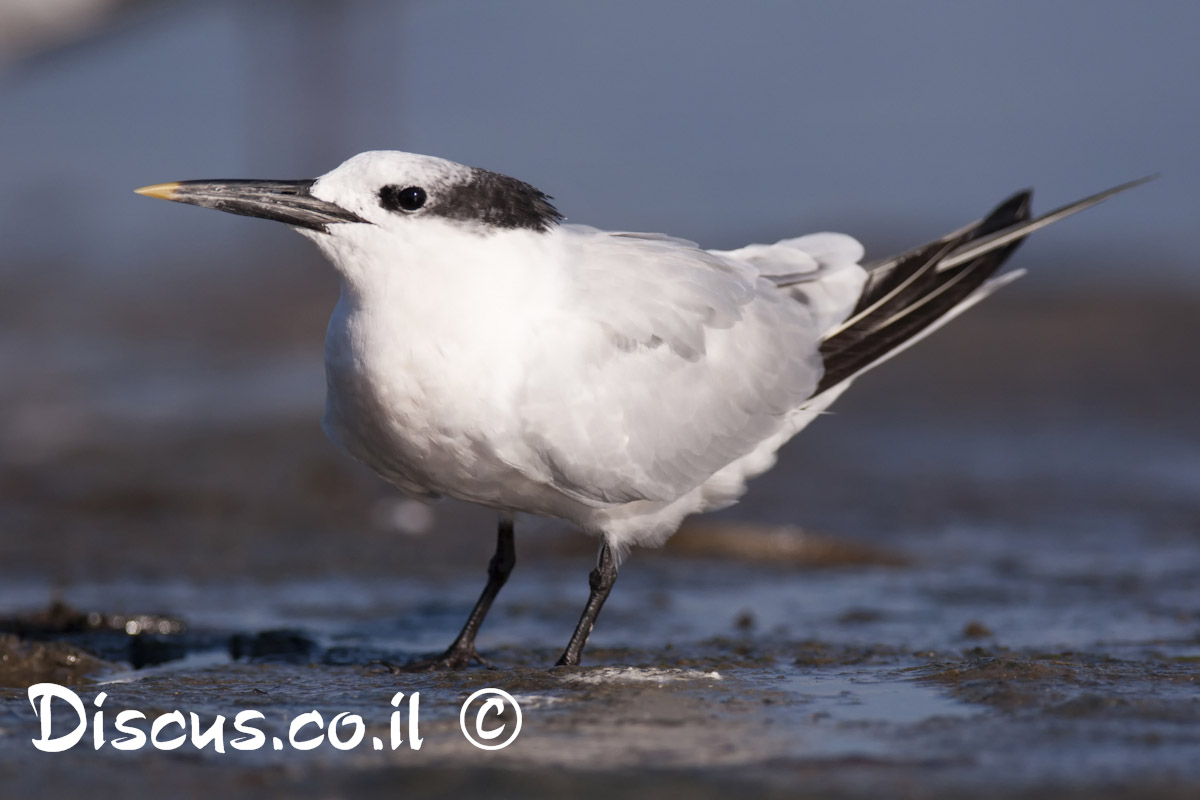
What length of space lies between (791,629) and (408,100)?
15011mm

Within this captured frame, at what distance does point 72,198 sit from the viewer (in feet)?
52.8

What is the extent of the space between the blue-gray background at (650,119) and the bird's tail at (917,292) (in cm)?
779

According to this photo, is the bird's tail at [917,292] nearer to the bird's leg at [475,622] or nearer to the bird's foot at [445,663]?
the bird's leg at [475,622]

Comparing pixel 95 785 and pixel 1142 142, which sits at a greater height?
pixel 1142 142

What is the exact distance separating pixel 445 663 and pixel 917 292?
2.03m

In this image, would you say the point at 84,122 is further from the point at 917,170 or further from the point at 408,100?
the point at 917,170

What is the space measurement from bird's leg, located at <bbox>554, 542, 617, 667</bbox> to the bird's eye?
122 cm

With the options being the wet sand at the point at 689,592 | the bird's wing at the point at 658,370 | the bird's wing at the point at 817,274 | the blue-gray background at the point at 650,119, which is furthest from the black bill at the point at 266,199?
the blue-gray background at the point at 650,119

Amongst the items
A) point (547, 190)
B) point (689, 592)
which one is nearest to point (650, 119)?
point (547, 190)

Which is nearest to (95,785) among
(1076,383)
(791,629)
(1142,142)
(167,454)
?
(791,629)

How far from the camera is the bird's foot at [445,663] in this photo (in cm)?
444

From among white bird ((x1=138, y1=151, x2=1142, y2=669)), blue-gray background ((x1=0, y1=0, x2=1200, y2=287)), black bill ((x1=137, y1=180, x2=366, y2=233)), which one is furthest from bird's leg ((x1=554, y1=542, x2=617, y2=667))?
blue-gray background ((x1=0, y1=0, x2=1200, y2=287))

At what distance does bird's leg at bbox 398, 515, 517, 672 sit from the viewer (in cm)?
449

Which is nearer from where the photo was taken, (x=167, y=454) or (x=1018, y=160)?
(x=167, y=454)
